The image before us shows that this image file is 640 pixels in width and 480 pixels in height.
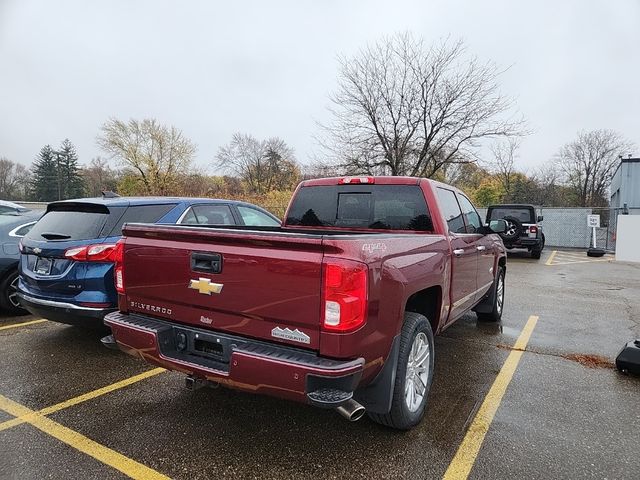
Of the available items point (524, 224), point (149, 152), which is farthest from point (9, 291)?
point (149, 152)

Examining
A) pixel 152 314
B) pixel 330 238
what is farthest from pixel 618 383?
pixel 152 314

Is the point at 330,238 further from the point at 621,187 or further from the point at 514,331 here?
the point at 621,187

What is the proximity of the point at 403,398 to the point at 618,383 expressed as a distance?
2.53 metres

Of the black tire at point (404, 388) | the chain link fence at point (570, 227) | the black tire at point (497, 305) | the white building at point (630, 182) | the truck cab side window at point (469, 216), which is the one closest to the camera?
the black tire at point (404, 388)

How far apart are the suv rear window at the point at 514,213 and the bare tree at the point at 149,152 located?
36.5 metres

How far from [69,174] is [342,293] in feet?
222

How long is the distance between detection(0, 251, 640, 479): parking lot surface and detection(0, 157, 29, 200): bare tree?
63.5 m

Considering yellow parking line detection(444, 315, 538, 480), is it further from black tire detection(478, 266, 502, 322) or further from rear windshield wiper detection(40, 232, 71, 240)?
rear windshield wiper detection(40, 232, 71, 240)

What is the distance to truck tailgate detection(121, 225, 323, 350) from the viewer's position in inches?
89.8

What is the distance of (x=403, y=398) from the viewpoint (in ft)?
9.02

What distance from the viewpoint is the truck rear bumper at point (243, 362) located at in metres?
2.18

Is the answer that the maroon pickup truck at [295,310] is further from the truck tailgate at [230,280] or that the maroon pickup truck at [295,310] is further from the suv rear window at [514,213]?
the suv rear window at [514,213]

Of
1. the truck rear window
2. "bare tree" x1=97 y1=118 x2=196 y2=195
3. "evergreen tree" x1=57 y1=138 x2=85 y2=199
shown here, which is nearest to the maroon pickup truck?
the truck rear window

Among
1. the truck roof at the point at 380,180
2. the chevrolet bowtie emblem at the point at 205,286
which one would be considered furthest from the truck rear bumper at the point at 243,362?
the truck roof at the point at 380,180
